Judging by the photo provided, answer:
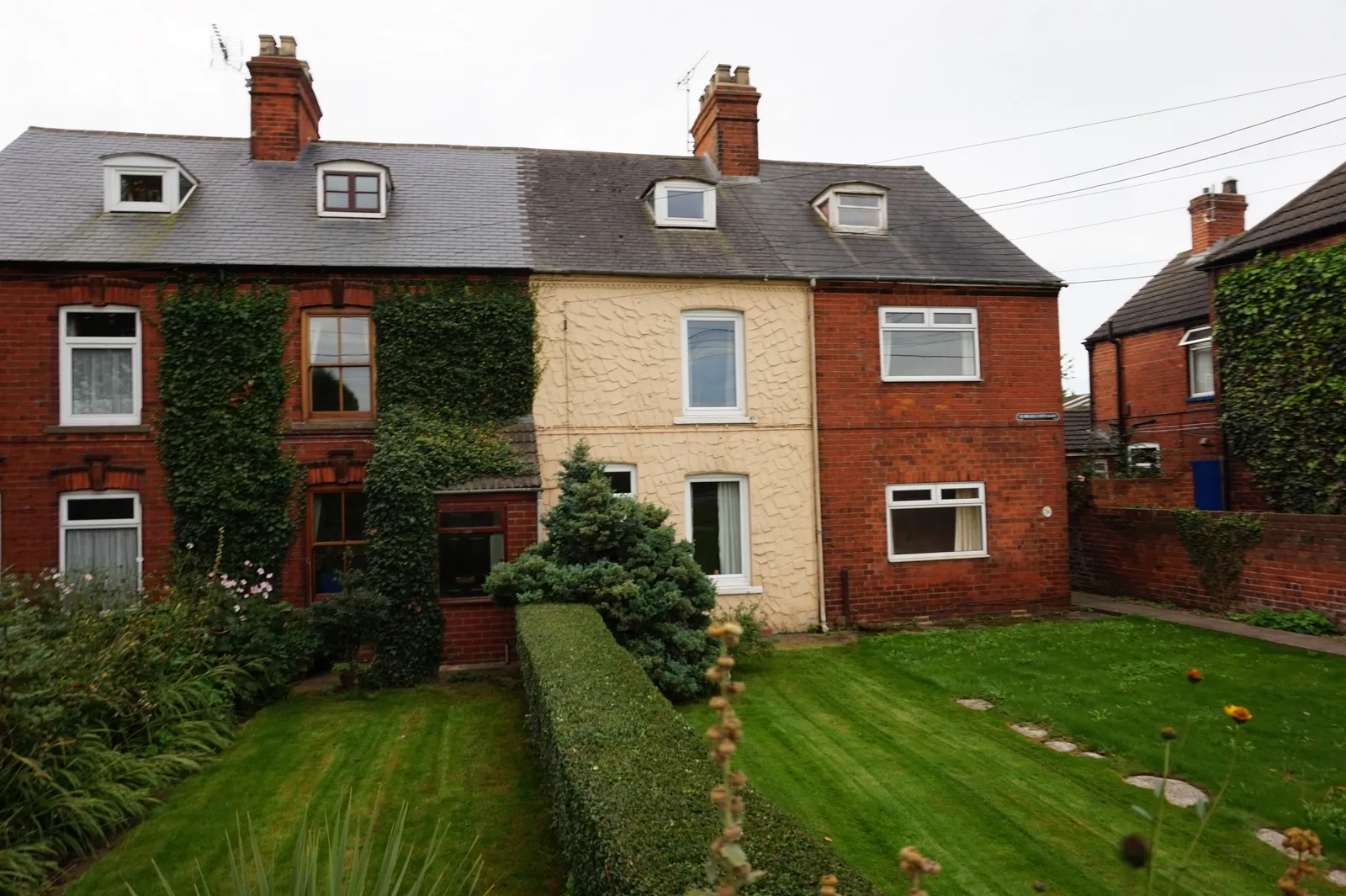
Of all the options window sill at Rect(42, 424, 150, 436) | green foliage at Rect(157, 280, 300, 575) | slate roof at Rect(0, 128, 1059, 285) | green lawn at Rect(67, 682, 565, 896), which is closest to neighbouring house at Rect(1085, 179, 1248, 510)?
slate roof at Rect(0, 128, 1059, 285)

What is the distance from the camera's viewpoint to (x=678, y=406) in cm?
1338

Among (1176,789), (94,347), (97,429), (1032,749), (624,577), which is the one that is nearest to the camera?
(1176,789)

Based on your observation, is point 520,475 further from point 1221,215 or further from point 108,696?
point 1221,215

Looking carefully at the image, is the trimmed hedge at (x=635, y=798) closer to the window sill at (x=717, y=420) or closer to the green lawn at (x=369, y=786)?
the green lawn at (x=369, y=786)

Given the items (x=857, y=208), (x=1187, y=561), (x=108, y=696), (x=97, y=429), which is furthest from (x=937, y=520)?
(x=97, y=429)

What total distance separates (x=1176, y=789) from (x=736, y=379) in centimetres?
866

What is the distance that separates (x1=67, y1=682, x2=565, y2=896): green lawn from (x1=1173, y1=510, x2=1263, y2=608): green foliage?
1150 centimetres

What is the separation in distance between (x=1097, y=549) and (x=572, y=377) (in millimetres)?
10996

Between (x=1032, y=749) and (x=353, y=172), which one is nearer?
(x=1032, y=749)

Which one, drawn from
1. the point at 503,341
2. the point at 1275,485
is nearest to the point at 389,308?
the point at 503,341

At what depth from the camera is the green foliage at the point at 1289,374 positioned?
12992 millimetres

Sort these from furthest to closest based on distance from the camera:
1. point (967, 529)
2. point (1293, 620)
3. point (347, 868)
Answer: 1. point (967, 529)
2. point (1293, 620)
3. point (347, 868)

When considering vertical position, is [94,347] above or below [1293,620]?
above

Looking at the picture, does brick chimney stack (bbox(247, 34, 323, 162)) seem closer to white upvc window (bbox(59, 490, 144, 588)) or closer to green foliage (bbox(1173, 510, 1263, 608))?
white upvc window (bbox(59, 490, 144, 588))
